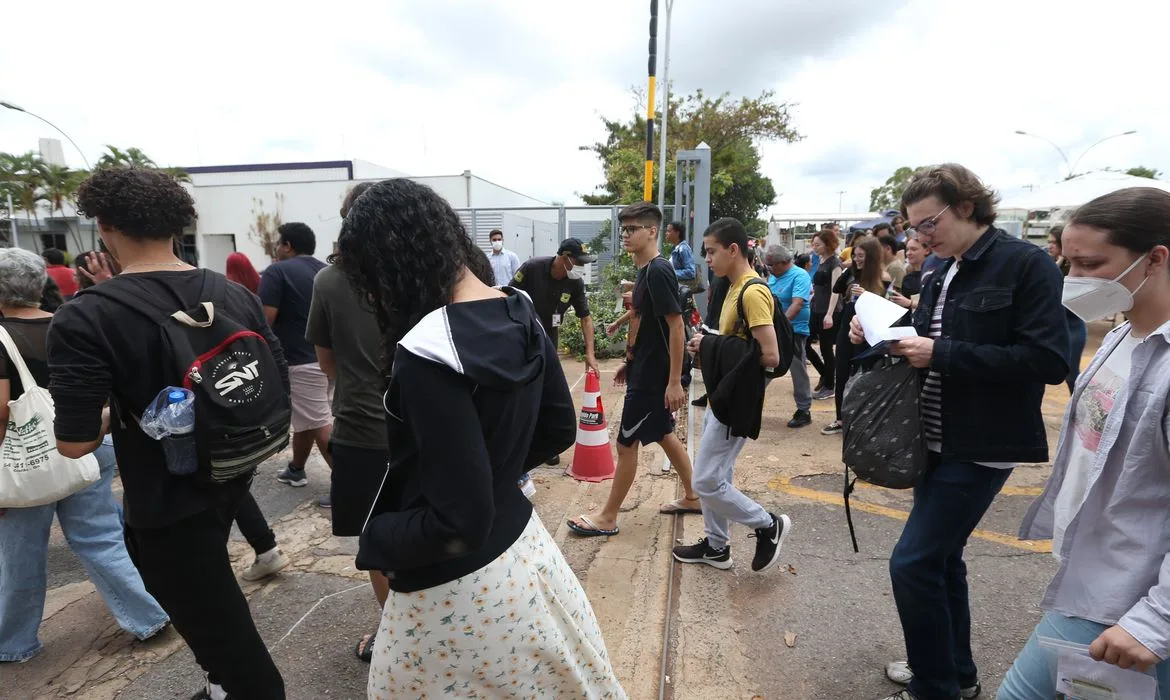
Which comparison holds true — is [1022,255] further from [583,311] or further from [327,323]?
[583,311]

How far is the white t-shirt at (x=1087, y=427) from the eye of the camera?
4.80 feet

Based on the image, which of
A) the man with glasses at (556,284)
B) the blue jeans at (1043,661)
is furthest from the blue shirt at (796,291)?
the blue jeans at (1043,661)

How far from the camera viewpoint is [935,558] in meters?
2.07

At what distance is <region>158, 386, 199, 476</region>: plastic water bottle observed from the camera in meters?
1.73

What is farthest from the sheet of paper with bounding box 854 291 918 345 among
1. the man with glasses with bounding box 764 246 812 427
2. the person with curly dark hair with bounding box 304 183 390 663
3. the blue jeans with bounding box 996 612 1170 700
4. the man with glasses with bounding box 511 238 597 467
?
the man with glasses with bounding box 764 246 812 427

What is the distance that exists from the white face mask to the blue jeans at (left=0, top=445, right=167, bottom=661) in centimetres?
373

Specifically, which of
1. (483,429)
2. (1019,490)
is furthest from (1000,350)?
(1019,490)

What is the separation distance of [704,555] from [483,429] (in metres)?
2.47

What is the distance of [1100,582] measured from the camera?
142 centimetres

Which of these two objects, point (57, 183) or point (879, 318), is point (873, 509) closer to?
Answer: point (879, 318)

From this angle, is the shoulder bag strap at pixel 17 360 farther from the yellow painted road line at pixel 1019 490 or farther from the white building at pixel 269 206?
the white building at pixel 269 206

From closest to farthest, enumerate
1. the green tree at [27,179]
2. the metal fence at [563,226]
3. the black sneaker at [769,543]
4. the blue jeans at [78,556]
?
1. the blue jeans at [78,556]
2. the black sneaker at [769,543]
3. the metal fence at [563,226]
4. the green tree at [27,179]

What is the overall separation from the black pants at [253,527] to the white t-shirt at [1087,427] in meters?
3.44

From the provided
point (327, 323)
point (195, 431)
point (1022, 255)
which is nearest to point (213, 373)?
point (195, 431)
